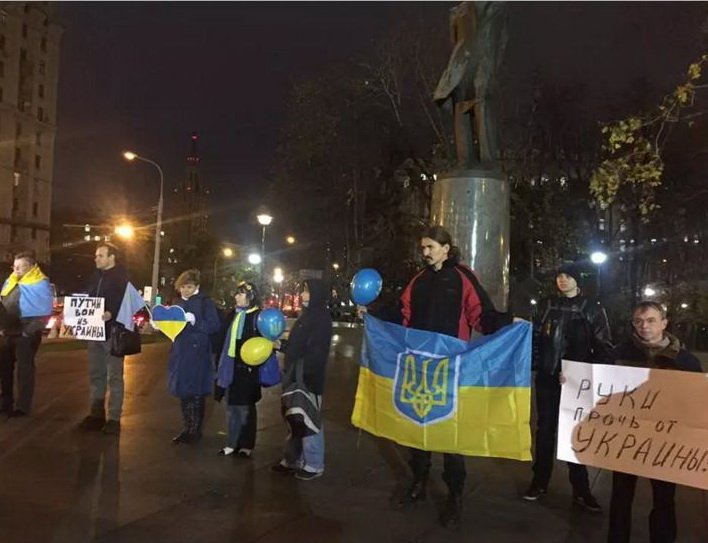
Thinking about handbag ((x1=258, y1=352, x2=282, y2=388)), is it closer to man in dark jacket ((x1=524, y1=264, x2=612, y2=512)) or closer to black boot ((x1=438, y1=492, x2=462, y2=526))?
black boot ((x1=438, y1=492, x2=462, y2=526))

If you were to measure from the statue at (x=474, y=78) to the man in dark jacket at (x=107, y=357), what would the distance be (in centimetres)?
427

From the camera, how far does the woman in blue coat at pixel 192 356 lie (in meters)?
7.25

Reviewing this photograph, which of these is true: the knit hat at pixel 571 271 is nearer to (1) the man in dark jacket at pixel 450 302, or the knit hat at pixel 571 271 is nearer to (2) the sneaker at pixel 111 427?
(1) the man in dark jacket at pixel 450 302

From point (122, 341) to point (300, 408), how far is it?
2.48 meters

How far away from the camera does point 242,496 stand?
223 inches

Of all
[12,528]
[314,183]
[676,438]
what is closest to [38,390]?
[12,528]

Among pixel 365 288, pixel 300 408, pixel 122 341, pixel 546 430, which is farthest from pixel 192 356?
pixel 546 430

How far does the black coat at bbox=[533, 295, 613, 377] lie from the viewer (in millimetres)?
5668

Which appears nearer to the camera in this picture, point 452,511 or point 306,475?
point 452,511

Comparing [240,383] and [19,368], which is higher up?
[240,383]

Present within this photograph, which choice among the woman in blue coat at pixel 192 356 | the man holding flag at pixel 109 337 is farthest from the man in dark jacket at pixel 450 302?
the man holding flag at pixel 109 337

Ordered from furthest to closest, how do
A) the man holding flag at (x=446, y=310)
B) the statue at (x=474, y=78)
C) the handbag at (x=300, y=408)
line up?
1. the statue at (x=474, y=78)
2. the handbag at (x=300, y=408)
3. the man holding flag at (x=446, y=310)

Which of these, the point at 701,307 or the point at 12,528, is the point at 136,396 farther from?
the point at 701,307

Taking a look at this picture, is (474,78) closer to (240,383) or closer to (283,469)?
(240,383)
